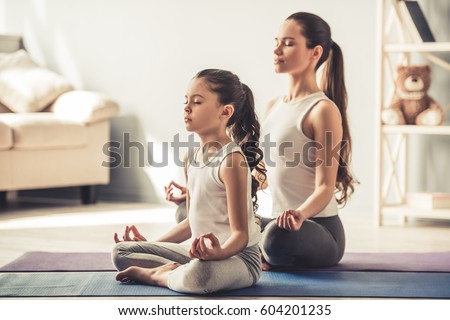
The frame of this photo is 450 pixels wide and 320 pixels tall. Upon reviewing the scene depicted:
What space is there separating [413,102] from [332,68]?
3.13 feet

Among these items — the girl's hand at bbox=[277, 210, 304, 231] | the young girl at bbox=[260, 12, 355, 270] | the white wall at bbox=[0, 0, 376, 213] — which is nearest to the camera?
the girl's hand at bbox=[277, 210, 304, 231]

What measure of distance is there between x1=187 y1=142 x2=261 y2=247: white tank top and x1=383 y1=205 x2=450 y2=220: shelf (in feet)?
4.42

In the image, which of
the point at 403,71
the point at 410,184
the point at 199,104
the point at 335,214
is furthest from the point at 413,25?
the point at 199,104

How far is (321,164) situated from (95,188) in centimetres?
191

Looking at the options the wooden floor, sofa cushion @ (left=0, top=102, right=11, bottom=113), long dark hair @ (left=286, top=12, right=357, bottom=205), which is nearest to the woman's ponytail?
long dark hair @ (left=286, top=12, right=357, bottom=205)

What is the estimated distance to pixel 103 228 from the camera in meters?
3.05

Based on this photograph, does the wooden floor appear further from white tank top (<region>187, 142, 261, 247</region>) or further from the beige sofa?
white tank top (<region>187, 142, 261, 247</region>)

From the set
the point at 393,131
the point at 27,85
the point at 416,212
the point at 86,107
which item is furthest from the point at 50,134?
the point at 416,212

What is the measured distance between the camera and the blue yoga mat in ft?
6.08

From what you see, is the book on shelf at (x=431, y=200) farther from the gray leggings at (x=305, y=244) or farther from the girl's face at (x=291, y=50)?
the girl's face at (x=291, y=50)

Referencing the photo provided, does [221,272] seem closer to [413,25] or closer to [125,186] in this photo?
[413,25]

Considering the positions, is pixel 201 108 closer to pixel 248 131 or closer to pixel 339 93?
pixel 248 131
